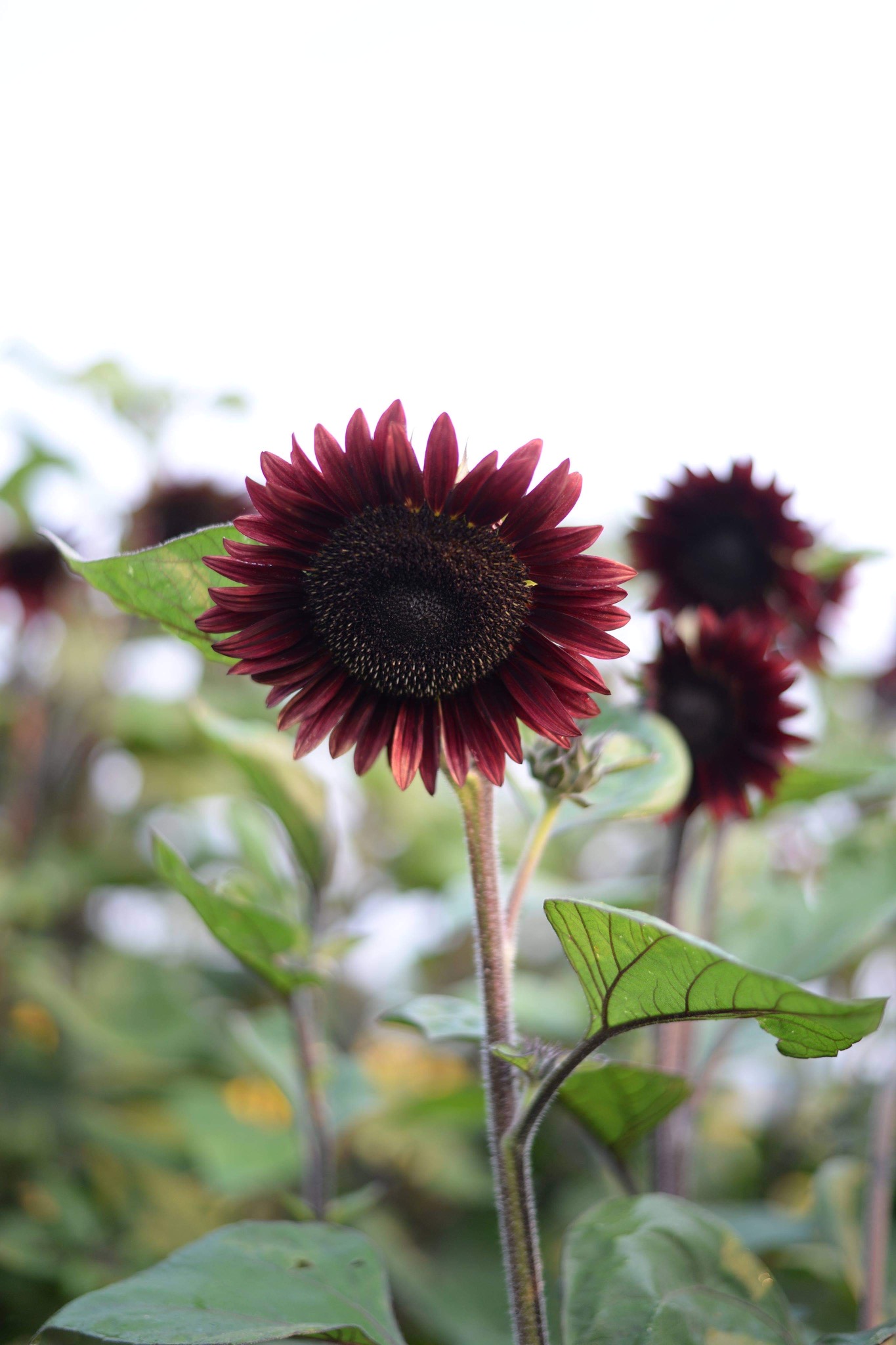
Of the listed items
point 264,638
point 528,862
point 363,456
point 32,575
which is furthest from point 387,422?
point 32,575

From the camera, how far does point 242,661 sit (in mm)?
532

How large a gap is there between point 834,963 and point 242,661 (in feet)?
1.74

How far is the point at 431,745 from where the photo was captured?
0.56 metres

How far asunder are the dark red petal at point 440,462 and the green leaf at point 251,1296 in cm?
42

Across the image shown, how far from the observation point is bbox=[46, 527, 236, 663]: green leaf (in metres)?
0.55

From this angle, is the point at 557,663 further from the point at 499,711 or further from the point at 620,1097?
the point at 620,1097

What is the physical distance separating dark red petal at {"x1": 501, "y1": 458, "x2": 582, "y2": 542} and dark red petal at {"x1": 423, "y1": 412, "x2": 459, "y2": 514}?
0.13 ft

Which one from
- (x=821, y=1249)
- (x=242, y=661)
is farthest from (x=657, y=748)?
(x=821, y=1249)

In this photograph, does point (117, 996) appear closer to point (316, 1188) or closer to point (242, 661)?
point (316, 1188)

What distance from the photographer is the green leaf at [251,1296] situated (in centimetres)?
47

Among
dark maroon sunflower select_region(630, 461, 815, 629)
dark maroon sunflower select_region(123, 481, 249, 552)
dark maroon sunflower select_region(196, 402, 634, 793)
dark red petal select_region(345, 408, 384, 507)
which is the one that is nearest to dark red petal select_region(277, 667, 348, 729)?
dark maroon sunflower select_region(196, 402, 634, 793)

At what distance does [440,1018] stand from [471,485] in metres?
0.34

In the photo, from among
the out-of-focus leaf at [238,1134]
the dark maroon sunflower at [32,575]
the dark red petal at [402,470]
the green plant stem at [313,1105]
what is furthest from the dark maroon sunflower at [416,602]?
the dark maroon sunflower at [32,575]

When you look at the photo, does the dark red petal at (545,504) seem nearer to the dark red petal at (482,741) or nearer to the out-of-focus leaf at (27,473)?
the dark red petal at (482,741)
